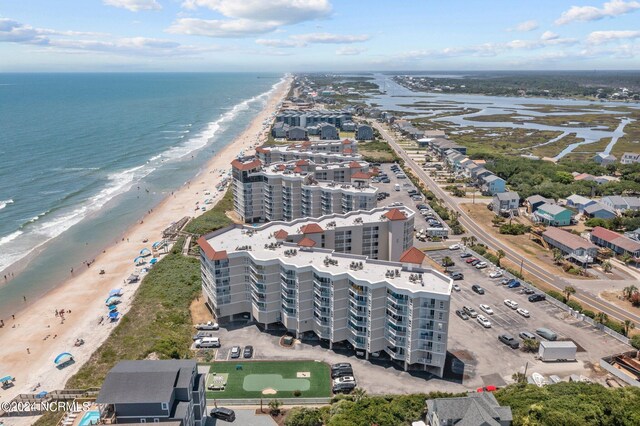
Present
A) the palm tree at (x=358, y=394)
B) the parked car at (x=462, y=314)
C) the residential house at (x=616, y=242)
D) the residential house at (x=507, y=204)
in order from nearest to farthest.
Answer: the palm tree at (x=358, y=394) < the parked car at (x=462, y=314) < the residential house at (x=616, y=242) < the residential house at (x=507, y=204)

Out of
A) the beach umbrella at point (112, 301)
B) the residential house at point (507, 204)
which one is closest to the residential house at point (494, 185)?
the residential house at point (507, 204)

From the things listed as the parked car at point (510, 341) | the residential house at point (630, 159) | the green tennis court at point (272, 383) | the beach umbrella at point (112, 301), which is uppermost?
the residential house at point (630, 159)

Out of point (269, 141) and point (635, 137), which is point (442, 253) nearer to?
point (269, 141)

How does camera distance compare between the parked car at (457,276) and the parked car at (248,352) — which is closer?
the parked car at (248,352)

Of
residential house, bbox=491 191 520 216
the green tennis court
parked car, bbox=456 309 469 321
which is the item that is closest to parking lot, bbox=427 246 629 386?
parked car, bbox=456 309 469 321

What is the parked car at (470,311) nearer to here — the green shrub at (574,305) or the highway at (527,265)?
the green shrub at (574,305)

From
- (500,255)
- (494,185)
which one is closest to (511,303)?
(500,255)
